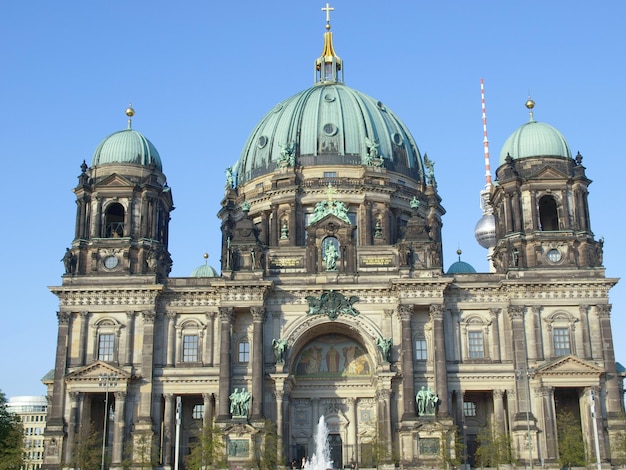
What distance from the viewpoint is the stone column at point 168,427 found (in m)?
59.6

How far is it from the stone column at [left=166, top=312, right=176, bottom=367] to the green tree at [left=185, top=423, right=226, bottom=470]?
622 cm

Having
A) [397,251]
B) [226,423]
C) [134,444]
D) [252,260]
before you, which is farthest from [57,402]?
[397,251]

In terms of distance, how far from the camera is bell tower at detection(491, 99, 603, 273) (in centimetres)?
6309

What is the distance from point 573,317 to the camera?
61.5 meters

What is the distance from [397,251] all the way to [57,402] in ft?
82.2

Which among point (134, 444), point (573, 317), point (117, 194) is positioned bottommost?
point (134, 444)

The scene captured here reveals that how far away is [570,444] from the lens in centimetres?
5738

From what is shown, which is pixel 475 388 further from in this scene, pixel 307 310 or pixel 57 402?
pixel 57 402

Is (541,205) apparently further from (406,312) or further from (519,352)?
(406,312)

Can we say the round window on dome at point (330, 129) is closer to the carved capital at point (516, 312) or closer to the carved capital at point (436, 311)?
the carved capital at point (436, 311)

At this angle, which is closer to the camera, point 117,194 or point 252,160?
point 117,194

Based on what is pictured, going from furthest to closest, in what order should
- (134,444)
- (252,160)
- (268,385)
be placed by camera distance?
(252,160), (268,385), (134,444)

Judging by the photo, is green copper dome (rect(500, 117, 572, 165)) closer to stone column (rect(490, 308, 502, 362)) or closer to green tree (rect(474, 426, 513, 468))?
stone column (rect(490, 308, 502, 362))

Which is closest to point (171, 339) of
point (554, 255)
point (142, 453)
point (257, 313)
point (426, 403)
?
point (257, 313)
